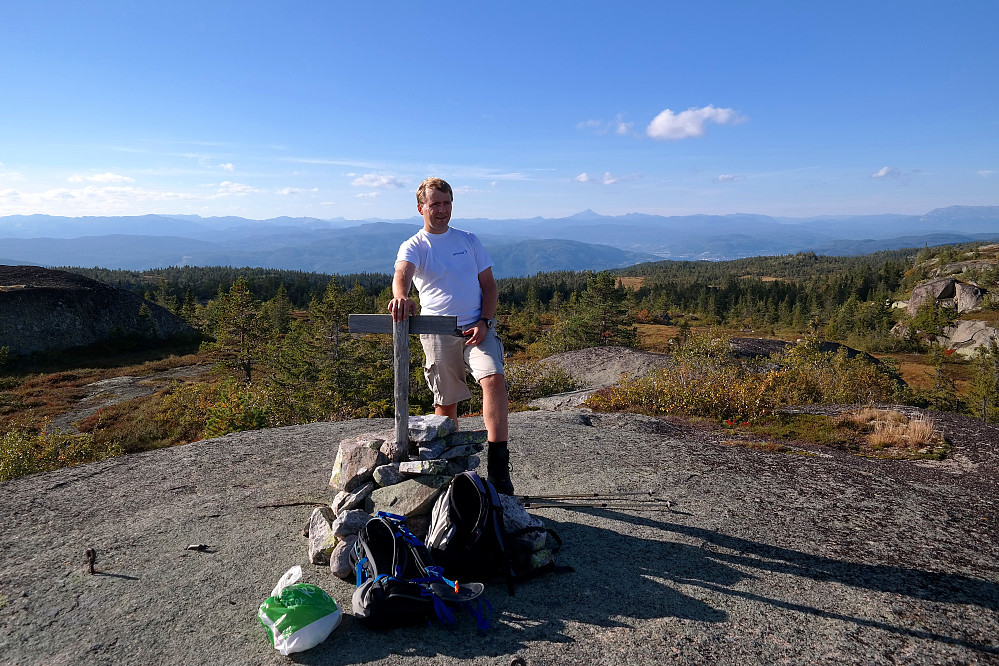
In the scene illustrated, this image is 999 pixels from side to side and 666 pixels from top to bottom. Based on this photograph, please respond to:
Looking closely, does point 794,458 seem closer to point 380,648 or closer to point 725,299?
point 380,648

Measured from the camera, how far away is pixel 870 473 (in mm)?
7070

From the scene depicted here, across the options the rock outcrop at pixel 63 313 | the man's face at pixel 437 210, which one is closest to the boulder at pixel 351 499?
the man's face at pixel 437 210

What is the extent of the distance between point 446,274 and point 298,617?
3108 mm

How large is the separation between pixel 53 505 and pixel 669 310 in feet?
284

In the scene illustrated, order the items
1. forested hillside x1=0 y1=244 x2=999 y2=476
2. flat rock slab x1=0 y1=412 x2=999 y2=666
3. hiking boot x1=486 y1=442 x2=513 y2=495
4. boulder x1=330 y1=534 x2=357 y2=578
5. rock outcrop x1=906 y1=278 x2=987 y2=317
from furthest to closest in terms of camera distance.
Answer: rock outcrop x1=906 y1=278 x2=987 y2=317 < forested hillside x1=0 y1=244 x2=999 y2=476 < hiking boot x1=486 y1=442 x2=513 y2=495 < boulder x1=330 y1=534 x2=357 y2=578 < flat rock slab x1=0 y1=412 x2=999 y2=666

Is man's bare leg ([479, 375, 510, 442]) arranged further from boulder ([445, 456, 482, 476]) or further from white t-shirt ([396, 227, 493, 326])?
white t-shirt ([396, 227, 493, 326])

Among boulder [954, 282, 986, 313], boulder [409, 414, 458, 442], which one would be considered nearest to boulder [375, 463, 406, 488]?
boulder [409, 414, 458, 442]

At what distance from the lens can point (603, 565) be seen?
Answer: 4645 millimetres

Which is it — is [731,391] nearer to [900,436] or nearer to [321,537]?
[900,436]

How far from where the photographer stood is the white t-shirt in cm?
493

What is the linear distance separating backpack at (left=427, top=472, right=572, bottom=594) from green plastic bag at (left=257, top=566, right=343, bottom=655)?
975 mm

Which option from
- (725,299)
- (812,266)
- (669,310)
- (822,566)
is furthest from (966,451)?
(812,266)

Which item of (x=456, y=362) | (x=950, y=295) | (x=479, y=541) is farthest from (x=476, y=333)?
(x=950, y=295)

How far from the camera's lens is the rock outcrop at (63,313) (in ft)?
134
